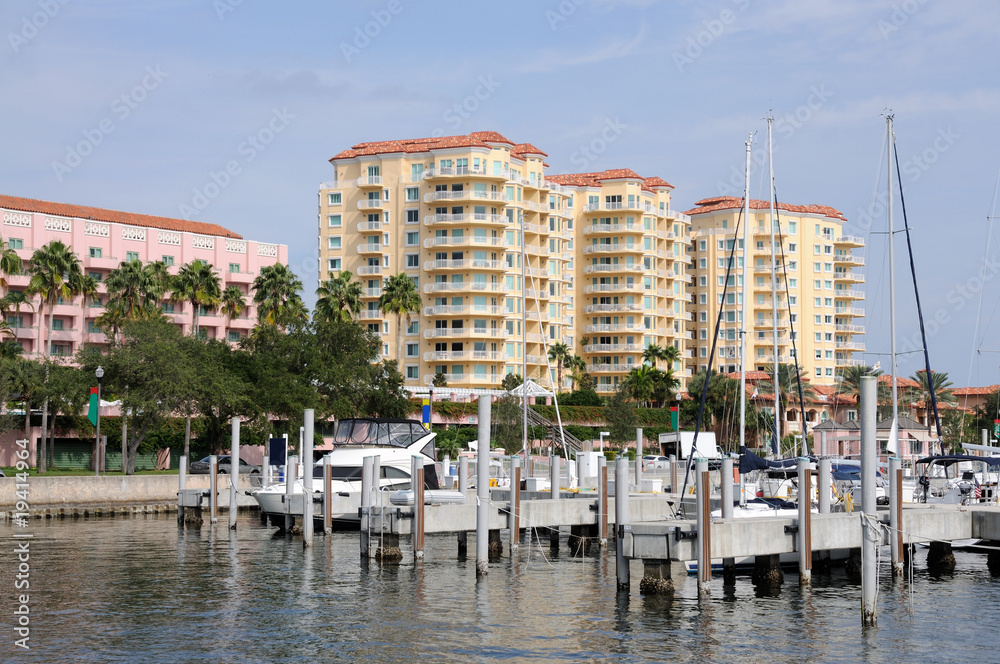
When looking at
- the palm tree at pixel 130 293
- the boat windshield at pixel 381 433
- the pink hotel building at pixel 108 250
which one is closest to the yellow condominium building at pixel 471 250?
the pink hotel building at pixel 108 250

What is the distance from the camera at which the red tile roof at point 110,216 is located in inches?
4129

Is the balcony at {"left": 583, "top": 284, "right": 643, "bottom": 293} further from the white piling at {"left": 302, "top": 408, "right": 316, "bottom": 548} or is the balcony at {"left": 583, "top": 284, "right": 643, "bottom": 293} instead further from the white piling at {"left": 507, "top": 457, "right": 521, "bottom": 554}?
the white piling at {"left": 507, "top": 457, "right": 521, "bottom": 554}

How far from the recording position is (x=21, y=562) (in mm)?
32938

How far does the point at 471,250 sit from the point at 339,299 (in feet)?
88.9

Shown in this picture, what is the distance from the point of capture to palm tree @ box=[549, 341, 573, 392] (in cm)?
13262

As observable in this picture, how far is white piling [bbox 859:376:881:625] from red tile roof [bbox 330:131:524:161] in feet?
343

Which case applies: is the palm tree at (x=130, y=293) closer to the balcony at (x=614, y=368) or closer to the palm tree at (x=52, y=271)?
the palm tree at (x=52, y=271)

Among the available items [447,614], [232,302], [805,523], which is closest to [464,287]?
[232,302]

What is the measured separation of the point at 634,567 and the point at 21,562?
657 inches

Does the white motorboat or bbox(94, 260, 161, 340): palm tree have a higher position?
bbox(94, 260, 161, 340): palm tree

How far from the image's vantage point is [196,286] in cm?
9675

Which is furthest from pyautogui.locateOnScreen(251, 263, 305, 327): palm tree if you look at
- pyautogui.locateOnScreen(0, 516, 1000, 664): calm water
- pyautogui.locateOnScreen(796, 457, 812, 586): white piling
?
pyautogui.locateOnScreen(796, 457, 812, 586): white piling

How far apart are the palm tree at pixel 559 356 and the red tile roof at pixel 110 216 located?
36.0 metres

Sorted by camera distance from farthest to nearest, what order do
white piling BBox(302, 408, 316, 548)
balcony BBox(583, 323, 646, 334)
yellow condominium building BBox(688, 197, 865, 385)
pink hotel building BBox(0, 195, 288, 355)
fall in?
yellow condominium building BBox(688, 197, 865, 385) < balcony BBox(583, 323, 646, 334) < pink hotel building BBox(0, 195, 288, 355) < white piling BBox(302, 408, 316, 548)
